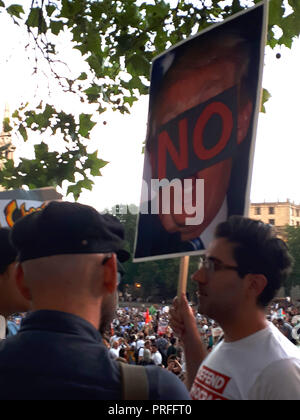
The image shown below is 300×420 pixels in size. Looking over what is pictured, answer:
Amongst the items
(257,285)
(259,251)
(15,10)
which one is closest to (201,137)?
(259,251)

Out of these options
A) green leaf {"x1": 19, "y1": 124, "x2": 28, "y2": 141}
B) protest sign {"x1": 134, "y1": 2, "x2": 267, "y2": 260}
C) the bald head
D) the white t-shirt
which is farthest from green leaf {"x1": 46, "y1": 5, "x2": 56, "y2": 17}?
the bald head

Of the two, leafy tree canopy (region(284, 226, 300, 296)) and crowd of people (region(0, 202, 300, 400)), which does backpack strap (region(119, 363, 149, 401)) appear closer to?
crowd of people (region(0, 202, 300, 400))

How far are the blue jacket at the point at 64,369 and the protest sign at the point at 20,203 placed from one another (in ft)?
8.94

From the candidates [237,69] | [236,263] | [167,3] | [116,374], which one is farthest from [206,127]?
[167,3]

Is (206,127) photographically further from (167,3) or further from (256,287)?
(167,3)

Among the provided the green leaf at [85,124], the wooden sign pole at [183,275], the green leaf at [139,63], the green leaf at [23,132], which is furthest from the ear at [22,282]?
the green leaf at [23,132]

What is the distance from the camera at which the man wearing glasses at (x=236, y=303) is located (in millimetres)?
1954

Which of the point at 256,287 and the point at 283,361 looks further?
the point at 256,287

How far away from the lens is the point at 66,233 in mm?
1494

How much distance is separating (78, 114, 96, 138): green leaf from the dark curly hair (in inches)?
166

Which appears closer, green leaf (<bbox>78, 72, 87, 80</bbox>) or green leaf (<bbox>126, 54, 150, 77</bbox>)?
green leaf (<bbox>126, 54, 150, 77</bbox>)

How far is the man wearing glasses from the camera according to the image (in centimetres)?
195

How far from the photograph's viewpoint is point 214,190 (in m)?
2.23

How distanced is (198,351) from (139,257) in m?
A: 0.50
